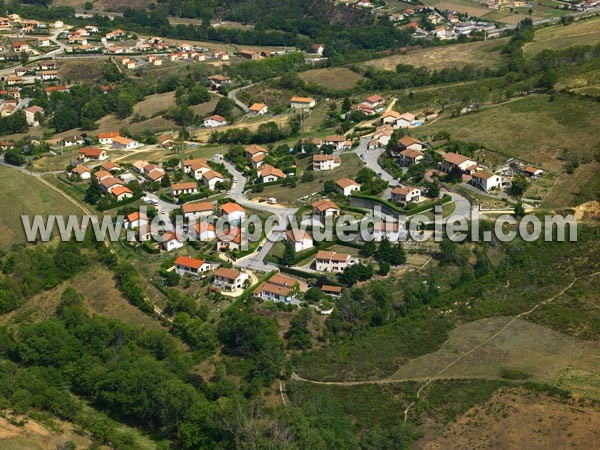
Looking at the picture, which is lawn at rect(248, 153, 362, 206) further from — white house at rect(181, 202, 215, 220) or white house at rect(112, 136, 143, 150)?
white house at rect(112, 136, 143, 150)

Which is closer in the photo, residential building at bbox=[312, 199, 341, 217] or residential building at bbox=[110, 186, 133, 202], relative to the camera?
residential building at bbox=[312, 199, 341, 217]

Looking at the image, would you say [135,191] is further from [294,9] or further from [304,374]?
[294,9]

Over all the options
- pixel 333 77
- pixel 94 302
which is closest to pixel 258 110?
pixel 333 77

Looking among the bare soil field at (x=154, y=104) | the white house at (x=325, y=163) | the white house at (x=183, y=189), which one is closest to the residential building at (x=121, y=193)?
the white house at (x=183, y=189)

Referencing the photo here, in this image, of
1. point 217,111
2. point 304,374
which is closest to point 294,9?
point 217,111

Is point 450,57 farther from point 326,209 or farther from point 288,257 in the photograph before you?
point 288,257

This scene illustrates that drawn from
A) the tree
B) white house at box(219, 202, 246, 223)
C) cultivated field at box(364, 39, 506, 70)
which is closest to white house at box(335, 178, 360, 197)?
white house at box(219, 202, 246, 223)

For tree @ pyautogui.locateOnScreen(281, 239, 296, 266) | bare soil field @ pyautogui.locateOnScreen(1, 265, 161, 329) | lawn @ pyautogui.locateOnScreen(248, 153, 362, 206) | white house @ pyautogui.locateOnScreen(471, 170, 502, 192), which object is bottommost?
bare soil field @ pyautogui.locateOnScreen(1, 265, 161, 329)
